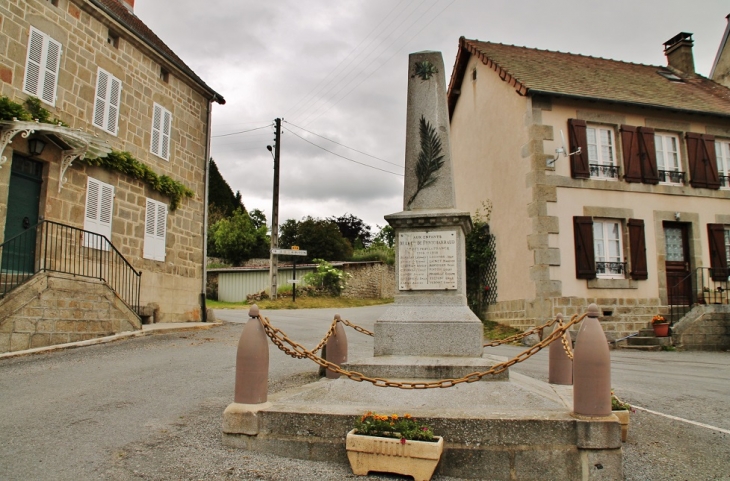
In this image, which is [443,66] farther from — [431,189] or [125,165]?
[125,165]

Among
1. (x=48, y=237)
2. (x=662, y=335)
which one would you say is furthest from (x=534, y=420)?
(x=662, y=335)

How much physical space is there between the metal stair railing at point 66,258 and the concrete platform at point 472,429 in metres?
7.20

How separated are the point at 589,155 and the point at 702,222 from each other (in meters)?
3.85

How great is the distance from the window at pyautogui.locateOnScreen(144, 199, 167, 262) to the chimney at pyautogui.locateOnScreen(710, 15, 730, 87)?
20.1 metres

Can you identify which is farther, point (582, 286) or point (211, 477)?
point (582, 286)

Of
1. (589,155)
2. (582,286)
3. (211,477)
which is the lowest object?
(211,477)

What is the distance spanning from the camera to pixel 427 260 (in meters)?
6.22

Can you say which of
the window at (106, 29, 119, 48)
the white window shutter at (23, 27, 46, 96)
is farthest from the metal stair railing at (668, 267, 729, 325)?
the white window shutter at (23, 27, 46, 96)

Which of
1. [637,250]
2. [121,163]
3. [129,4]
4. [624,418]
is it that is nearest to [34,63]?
[121,163]

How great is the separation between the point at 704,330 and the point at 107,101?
15572mm

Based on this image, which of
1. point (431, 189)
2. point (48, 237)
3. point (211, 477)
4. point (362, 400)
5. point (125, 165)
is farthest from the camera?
point (125, 165)

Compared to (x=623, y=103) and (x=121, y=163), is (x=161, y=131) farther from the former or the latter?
(x=623, y=103)

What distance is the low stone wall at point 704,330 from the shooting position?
1372cm

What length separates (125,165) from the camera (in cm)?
1316
